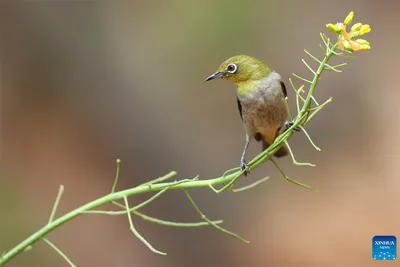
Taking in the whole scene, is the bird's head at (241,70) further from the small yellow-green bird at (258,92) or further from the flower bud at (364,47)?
the flower bud at (364,47)

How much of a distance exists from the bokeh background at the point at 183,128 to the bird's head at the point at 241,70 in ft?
4.83

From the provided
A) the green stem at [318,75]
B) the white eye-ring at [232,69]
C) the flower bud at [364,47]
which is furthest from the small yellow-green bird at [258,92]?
the flower bud at [364,47]

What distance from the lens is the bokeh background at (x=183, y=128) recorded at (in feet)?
10.2

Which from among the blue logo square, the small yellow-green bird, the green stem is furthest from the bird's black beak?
the blue logo square

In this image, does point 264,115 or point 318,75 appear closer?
point 318,75

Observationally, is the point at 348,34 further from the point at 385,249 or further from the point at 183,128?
the point at 183,128

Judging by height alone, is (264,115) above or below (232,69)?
below

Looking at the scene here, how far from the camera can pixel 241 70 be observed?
1572 millimetres

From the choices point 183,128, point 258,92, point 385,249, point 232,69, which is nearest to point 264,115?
point 258,92

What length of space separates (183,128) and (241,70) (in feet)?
5.95

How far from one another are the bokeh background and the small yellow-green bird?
1402mm

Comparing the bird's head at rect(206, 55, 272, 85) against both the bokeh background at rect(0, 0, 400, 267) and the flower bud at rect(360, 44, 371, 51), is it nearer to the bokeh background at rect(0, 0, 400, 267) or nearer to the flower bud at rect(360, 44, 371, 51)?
the flower bud at rect(360, 44, 371, 51)

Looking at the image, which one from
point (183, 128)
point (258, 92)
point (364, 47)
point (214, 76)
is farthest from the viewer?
point (183, 128)

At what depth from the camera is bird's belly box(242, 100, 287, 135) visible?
1598mm
